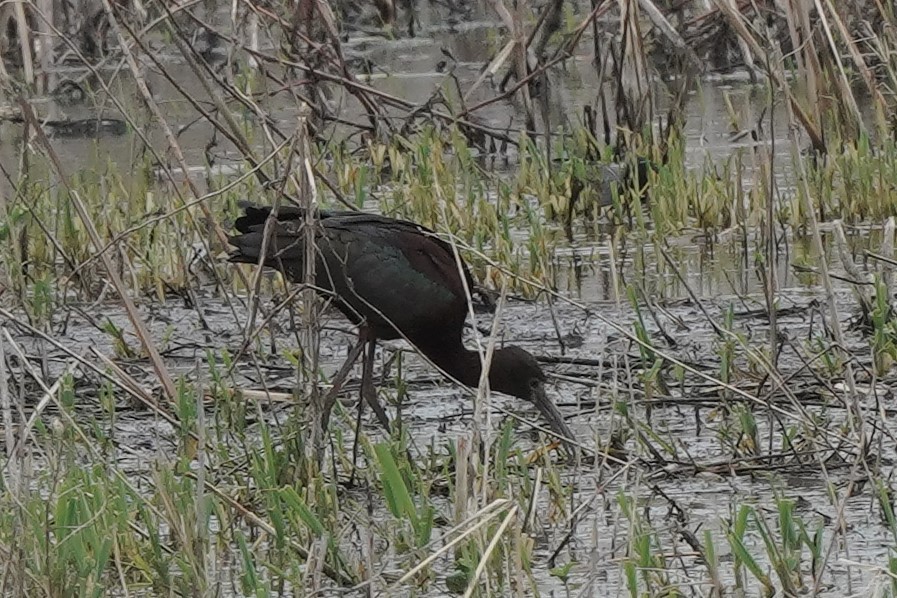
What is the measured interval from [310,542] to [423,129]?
15.2 ft

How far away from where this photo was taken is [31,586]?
3.21m

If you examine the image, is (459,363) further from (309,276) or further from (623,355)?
(309,276)

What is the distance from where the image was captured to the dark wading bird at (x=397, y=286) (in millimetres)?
4820

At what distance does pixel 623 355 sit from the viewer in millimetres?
4109

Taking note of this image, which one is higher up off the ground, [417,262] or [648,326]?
[417,262]

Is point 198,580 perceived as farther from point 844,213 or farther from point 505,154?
point 505,154

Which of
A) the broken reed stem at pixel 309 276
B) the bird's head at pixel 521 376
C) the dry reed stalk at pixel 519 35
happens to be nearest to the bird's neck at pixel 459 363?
the bird's head at pixel 521 376

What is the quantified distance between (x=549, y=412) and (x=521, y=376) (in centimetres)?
13

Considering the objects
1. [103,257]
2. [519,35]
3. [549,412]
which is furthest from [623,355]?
[519,35]

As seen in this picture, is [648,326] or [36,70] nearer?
[648,326]

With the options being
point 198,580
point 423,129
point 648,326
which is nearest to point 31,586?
point 198,580

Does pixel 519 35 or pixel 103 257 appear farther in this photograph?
pixel 519 35

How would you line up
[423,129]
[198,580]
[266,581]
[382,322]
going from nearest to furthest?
[198,580]
[266,581]
[382,322]
[423,129]

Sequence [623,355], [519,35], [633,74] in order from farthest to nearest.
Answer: [519,35], [633,74], [623,355]
